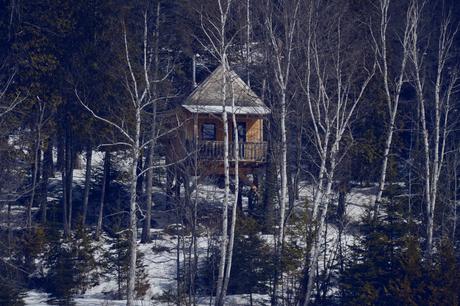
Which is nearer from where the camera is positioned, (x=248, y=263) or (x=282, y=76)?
(x=282, y=76)

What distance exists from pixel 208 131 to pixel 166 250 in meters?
7.06

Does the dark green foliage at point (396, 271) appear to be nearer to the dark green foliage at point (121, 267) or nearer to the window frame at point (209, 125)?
the dark green foliage at point (121, 267)

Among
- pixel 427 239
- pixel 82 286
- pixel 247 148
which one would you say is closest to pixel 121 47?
pixel 247 148

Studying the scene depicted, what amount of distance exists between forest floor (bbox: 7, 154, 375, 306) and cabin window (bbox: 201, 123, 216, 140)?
2.68m

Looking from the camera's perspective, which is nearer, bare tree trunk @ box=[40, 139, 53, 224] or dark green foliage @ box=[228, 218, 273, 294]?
dark green foliage @ box=[228, 218, 273, 294]

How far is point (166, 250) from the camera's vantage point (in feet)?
116

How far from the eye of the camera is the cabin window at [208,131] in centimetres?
3956

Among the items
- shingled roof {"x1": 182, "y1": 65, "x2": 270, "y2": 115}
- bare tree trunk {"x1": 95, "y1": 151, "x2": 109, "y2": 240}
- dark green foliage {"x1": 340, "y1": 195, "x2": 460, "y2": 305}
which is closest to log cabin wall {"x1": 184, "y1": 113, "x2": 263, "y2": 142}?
shingled roof {"x1": 182, "y1": 65, "x2": 270, "y2": 115}

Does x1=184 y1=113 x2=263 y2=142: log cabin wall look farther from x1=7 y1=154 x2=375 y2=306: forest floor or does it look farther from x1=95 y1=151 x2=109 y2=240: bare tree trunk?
x1=95 y1=151 x2=109 y2=240: bare tree trunk

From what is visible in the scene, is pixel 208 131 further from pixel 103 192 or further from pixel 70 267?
pixel 70 267

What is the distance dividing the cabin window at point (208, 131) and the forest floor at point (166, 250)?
8.81ft

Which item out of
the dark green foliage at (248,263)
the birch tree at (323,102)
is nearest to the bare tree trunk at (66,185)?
the dark green foliage at (248,263)

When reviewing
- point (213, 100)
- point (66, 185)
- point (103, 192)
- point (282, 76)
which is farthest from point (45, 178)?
point (282, 76)

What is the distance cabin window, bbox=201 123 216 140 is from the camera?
3956 cm
